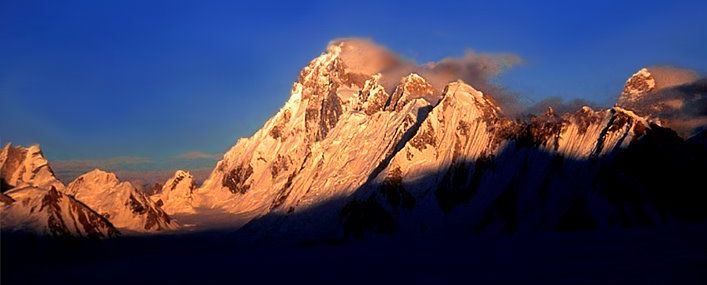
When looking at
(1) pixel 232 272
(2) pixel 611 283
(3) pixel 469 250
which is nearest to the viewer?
(2) pixel 611 283

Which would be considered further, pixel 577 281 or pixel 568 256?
pixel 568 256

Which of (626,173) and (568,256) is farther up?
(626,173)

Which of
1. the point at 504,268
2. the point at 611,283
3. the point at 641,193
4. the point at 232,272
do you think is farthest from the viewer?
the point at 641,193

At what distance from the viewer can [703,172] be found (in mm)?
199000

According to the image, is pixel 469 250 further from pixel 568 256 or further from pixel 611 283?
pixel 611 283

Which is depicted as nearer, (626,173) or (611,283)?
(611,283)

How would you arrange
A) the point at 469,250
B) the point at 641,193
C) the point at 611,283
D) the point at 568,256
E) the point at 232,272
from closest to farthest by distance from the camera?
the point at 611,283 → the point at 568,256 → the point at 232,272 → the point at 469,250 → the point at 641,193

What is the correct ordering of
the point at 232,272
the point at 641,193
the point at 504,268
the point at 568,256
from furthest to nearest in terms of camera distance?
the point at 641,193 < the point at 232,272 < the point at 568,256 < the point at 504,268

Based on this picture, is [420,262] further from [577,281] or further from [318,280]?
[577,281]

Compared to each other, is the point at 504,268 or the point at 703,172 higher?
the point at 703,172

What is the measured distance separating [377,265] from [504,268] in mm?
29554

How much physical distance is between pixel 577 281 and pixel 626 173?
129 m

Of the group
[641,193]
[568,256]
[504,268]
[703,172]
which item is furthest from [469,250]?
[703,172]

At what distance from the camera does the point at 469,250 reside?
149125 mm
